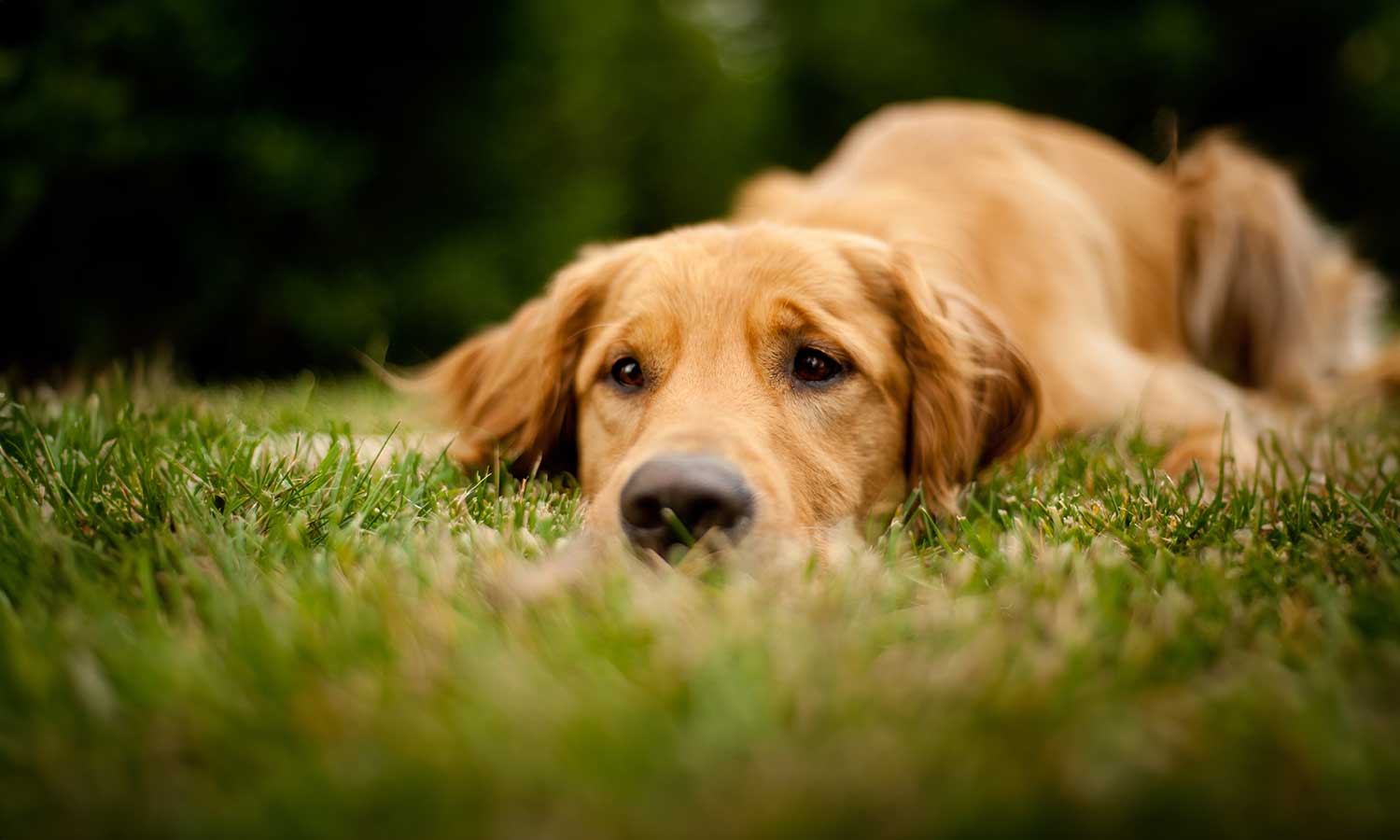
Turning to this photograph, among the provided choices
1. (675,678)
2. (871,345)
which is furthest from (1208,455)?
(675,678)

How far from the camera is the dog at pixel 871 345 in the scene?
82.0 inches

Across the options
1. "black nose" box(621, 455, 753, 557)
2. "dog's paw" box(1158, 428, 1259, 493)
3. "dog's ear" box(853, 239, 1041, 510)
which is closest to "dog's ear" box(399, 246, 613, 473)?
"dog's ear" box(853, 239, 1041, 510)

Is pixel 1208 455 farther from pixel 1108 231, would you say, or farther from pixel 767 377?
pixel 1108 231

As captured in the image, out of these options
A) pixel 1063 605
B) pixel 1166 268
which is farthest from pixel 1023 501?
pixel 1166 268

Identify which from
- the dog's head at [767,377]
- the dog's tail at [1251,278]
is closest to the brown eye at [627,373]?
the dog's head at [767,377]

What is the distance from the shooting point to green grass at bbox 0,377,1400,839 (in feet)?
2.87

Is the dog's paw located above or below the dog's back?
below

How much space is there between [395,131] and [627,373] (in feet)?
20.8

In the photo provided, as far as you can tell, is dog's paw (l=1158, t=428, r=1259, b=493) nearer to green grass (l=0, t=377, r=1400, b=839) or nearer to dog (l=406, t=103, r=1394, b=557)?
dog (l=406, t=103, r=1394, b=557)

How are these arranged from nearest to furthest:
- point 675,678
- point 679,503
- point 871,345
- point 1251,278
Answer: point 675,678, point 679,503, point 871,345, point 1251,278

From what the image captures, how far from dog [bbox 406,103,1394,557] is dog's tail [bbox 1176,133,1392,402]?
2cm

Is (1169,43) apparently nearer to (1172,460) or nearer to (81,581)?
(1172,460)

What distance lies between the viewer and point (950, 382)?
2496mm

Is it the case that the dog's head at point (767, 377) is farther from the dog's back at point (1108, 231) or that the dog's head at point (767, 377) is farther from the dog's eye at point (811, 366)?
the dog's back at point (1108, 231)
